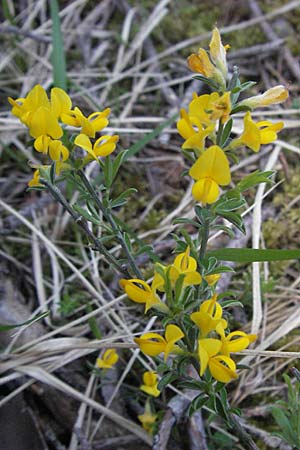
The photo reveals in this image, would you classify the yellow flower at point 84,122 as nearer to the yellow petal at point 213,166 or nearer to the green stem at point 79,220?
the green stem at point 79,220

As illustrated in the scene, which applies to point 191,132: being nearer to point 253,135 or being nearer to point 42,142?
point 253,135

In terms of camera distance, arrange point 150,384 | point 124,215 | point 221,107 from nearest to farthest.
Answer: point 221,107 < point 150,384 < point 124,215

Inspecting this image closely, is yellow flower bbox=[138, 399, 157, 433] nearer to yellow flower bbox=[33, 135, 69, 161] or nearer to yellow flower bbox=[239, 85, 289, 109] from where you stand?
yellow flower bbox=[33, 135, 69, 161]

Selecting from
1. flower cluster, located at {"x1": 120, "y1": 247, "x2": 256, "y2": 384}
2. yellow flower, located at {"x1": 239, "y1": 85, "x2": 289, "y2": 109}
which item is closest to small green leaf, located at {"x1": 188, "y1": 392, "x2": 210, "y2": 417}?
flower cluster, located at {"x1": 120, "y1": 247, "x2": 256, "y2": 384}

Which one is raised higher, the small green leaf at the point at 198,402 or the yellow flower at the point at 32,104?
the yellow flower at the point at 32,104

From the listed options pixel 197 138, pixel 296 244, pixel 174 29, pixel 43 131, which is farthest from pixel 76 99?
pixel 197 138


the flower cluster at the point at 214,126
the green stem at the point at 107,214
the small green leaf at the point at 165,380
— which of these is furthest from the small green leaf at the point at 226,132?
the small green leaf at the point at 165,380

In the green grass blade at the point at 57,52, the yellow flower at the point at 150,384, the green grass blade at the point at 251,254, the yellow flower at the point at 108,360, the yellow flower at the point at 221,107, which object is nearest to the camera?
the yellow flower at the point at 221,107

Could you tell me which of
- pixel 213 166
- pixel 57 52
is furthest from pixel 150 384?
pixel 57 52

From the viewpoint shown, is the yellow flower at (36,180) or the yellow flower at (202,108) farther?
the yellow flower at (36,180)
